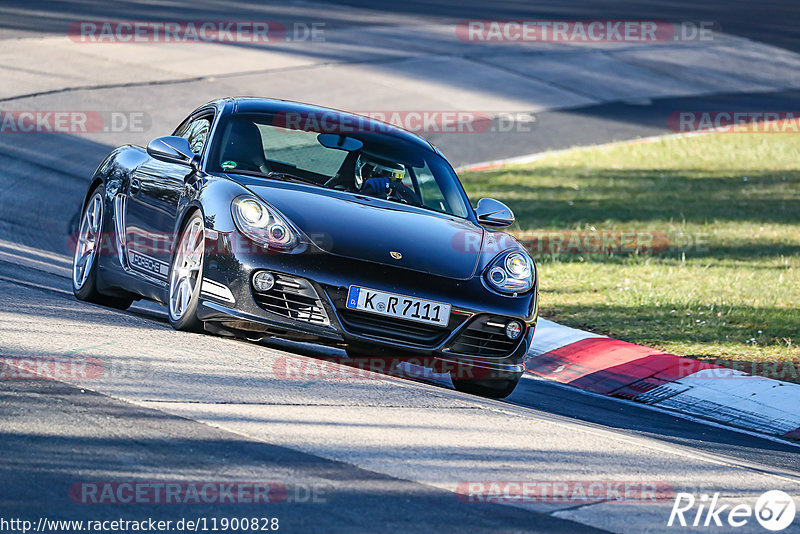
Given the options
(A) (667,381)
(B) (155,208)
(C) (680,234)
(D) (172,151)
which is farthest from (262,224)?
(C) (680,234)

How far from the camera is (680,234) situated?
14391 mm

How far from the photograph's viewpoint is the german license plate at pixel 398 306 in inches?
260

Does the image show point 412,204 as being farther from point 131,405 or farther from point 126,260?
point 131,405

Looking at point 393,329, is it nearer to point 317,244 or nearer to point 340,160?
point 317,244

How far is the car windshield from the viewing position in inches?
304

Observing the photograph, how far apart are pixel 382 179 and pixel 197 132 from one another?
1.34 meters

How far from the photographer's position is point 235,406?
5.59 m

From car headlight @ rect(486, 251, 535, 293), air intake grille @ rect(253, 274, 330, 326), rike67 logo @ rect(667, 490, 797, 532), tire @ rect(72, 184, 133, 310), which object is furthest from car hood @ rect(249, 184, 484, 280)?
rike67 logo @ rect(667, 490, 797, 532)

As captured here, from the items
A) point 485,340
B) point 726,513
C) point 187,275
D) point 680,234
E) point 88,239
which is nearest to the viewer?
point 726,513

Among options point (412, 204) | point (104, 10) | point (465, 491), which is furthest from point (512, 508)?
point (104, 10)

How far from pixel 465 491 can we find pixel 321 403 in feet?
3.82

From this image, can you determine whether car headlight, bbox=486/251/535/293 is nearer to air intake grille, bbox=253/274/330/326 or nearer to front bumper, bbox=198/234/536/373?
front bumper, bbox=198/234/536/373

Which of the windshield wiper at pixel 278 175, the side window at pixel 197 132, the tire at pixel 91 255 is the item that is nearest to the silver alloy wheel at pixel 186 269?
the windshield wiper at pixel 278 175

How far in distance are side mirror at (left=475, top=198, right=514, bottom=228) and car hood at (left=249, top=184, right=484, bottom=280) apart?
36 centimetres
